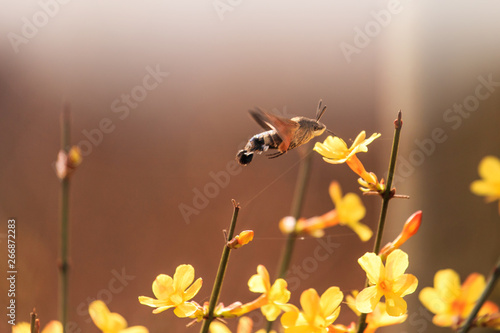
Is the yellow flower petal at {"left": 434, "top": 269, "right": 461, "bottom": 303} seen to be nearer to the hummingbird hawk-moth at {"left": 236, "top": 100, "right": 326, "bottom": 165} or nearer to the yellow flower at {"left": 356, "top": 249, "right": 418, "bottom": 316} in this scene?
the yellow flower at {"left": 356, "top": 249, "right": 418, "bottom": 316}

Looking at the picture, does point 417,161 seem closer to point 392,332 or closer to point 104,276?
point 392,332
